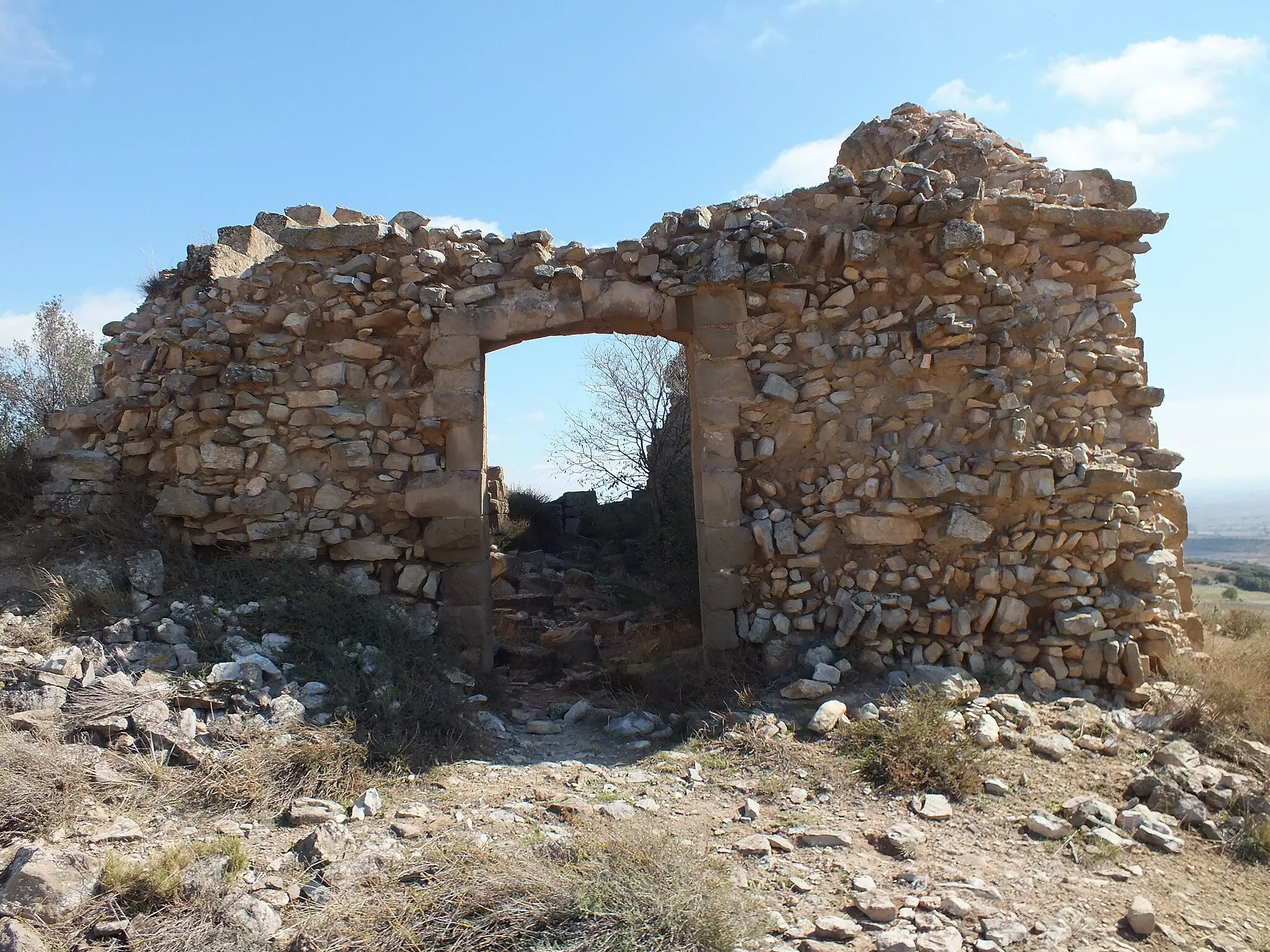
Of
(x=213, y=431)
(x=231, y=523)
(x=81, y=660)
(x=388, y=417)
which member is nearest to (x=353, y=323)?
(x=388, y=417)

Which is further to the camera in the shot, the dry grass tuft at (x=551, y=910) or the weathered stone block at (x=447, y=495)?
the weathered stone block at (x=447, y=495)

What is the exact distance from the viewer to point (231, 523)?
588cm

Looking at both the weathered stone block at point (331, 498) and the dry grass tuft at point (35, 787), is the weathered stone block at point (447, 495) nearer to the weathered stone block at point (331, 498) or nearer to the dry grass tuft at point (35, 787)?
the weathered stone block at point (331, 498)

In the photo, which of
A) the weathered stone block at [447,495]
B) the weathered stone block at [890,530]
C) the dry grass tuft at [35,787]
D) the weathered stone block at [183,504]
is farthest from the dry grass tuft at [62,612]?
the weathered stone block at [890,530]

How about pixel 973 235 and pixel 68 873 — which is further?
pixel 973 235

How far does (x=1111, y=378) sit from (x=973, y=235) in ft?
4.48

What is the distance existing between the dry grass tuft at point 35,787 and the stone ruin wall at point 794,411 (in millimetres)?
2355

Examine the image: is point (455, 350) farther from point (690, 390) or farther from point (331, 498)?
point (690, 390)

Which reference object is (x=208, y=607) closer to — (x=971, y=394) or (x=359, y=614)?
(x=359, y=614)

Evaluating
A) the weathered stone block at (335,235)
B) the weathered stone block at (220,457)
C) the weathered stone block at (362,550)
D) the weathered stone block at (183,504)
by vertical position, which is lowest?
the weathered stone block at (362,550)

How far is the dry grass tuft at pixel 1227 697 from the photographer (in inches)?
179

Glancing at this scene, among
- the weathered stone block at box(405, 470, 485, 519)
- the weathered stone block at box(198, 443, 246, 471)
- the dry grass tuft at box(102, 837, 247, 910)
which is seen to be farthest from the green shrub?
the dry grass tuft at box(102, 837, 247, 910)

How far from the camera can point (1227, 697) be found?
15.1 feet

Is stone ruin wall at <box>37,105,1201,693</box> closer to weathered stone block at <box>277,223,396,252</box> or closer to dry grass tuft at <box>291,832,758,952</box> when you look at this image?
weathered stone block at <box>277,223,396,252</box>
